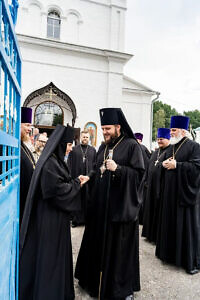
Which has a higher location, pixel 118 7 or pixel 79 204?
pixel 118 7

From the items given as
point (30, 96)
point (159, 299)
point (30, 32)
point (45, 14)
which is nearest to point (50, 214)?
point (159, 299)

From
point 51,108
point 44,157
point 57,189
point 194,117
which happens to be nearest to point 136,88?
point 51,108

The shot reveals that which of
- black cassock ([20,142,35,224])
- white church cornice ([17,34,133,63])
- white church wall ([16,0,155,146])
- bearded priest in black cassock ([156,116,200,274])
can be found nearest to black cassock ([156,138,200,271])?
bearded priest in black cassock ([156,116,200,274])

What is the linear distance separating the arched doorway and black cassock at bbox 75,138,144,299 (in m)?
9.99

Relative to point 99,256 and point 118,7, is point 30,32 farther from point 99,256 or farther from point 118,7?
point 99,256

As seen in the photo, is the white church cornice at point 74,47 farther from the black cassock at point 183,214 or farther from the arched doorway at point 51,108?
the black cassock at point 183,214

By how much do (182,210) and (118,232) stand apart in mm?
1407

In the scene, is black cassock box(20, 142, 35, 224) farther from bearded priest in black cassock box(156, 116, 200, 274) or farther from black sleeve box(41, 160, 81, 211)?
bearded priest in black cassock box(156, 116, 200, 274)

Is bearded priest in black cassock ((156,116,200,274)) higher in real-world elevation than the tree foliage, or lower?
lower

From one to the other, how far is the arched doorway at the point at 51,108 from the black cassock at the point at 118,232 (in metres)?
9.99

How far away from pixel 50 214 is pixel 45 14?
14119mm

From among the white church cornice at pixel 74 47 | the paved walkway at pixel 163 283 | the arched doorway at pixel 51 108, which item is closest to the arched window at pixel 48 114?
the arched doorway at pixel 51 108

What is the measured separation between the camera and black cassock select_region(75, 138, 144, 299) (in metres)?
2.63

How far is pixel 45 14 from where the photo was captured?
13305mm
